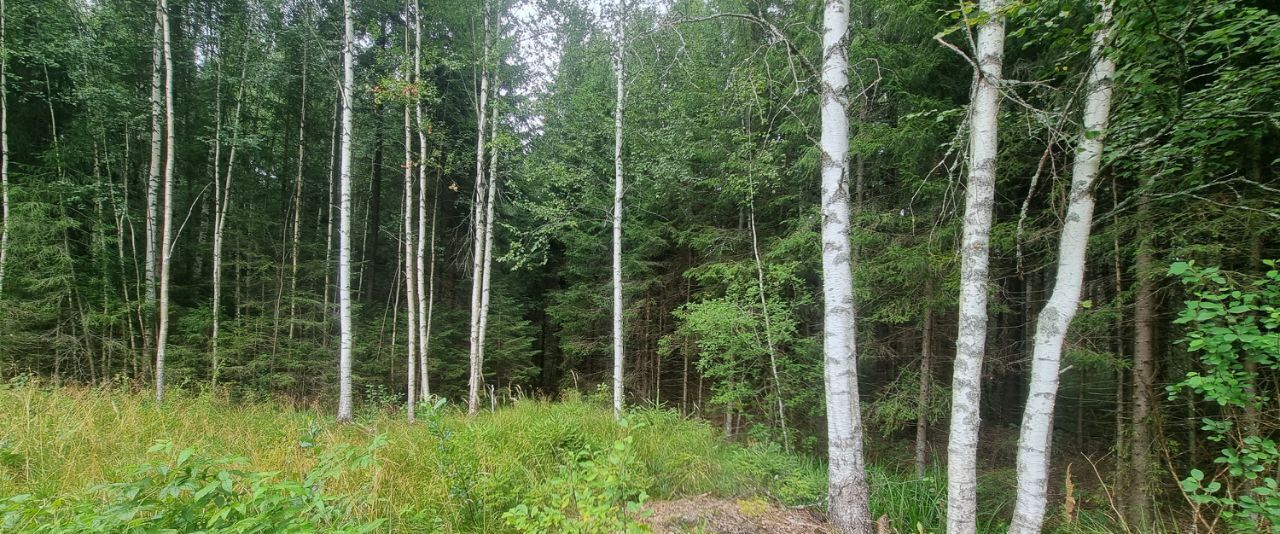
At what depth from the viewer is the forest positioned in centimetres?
286

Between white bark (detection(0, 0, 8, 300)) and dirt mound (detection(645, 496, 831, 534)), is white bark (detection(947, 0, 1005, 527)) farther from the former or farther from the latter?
white bark (detection(0, 0, 8, 300))

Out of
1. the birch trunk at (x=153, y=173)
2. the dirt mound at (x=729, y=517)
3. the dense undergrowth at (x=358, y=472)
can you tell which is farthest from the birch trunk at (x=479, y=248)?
the birch trunk at (x=153, y=173)

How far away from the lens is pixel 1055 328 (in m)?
3.05

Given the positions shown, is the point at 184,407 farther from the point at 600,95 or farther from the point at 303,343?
the point at 600,95

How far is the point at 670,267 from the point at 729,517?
27.9 feet

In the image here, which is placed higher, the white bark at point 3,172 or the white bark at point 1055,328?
the white bark at point 3,172

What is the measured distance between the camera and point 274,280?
11062 mm

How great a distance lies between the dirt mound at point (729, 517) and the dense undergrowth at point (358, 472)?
0.77 ft

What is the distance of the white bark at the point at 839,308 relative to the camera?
342 centimetres

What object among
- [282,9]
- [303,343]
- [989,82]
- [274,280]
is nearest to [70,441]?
[989,82]

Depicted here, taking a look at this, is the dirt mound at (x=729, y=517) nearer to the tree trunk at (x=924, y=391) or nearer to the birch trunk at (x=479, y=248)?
the tree trunk at (x=924, y=391)

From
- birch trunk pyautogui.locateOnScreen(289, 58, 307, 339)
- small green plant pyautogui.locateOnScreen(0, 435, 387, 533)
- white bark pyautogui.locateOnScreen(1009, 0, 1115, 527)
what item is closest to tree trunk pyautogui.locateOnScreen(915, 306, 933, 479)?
white bark pyautogui.locateOnScreen(1009, 0, 1115, 527)

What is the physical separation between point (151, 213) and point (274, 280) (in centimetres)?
293

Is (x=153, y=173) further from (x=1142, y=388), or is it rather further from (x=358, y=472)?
(x=1142, y=388)
